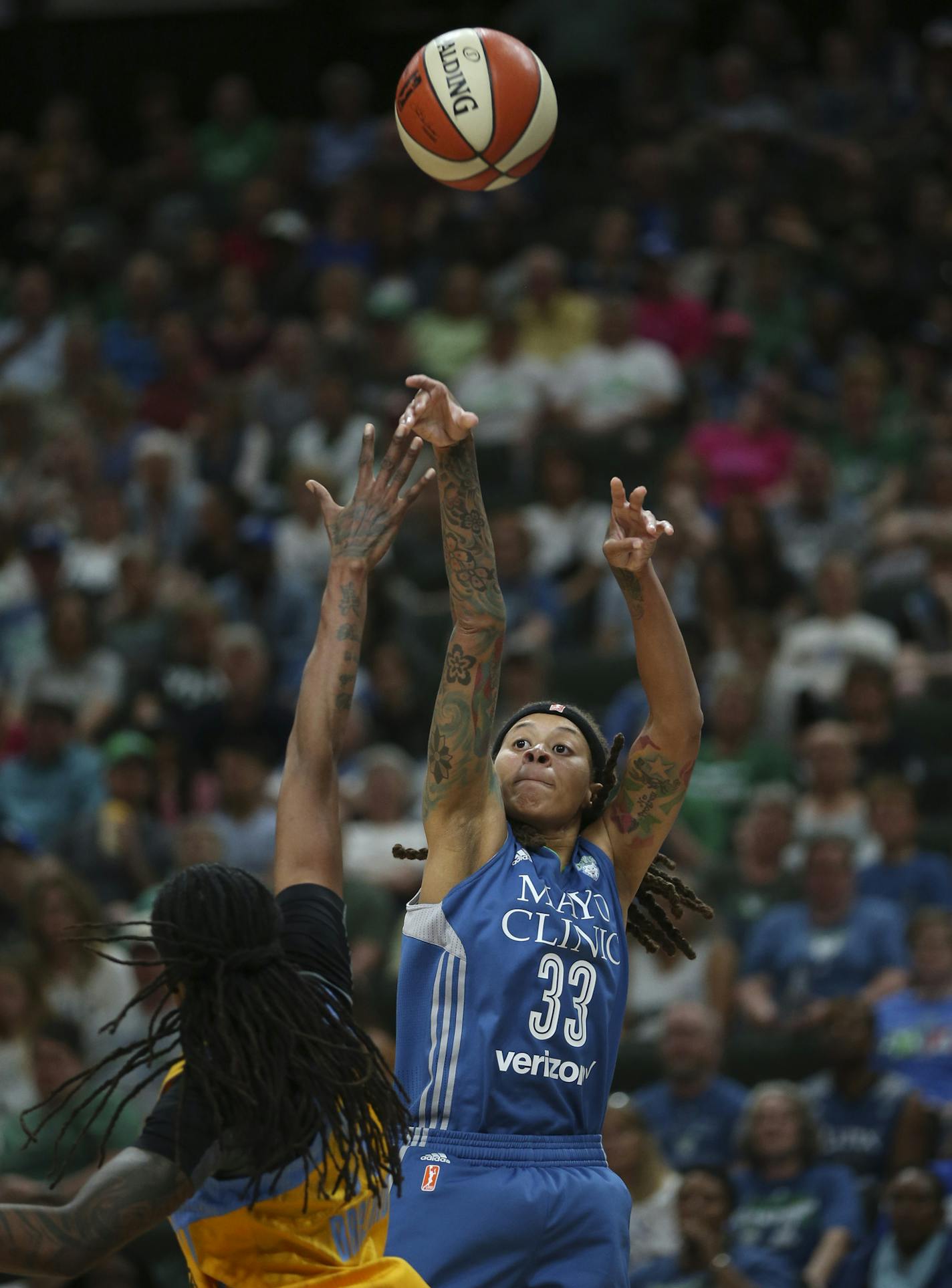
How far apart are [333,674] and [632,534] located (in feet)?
3.41

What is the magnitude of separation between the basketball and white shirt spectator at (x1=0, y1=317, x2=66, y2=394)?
31.5 ft

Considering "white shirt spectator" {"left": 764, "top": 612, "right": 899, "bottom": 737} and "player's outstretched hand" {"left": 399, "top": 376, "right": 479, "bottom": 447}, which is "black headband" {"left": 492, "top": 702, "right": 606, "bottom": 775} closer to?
"player's outstretched hand" {"left": 399, "top": 376, "right": 479, "bottom": 447}

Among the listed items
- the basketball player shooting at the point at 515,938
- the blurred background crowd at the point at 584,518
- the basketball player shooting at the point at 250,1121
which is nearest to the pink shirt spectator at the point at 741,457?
the blurred background crowd at the point at 584,518

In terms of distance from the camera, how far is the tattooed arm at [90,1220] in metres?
3.37

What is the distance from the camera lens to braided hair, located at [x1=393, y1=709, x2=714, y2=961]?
5309mm

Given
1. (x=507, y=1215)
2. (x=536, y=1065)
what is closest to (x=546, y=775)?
(x=536, y=1065)

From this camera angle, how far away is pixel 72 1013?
31.6ft

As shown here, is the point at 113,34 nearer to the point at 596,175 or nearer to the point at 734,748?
the point at 596,175

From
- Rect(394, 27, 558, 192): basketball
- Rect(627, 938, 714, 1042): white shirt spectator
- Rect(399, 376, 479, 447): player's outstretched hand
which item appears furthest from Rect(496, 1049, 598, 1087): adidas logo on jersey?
Rect(627, 938, 714, 1042): white shirt spectator

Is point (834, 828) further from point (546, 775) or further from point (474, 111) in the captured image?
point (546, 775)

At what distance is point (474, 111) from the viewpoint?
6.27 meters

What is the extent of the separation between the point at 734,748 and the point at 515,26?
8489 mm

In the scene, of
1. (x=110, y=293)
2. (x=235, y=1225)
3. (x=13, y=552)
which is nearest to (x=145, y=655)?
(x=13, y=552)

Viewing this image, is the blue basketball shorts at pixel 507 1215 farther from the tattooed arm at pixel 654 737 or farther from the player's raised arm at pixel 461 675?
the tattooed arm at pixel 654 737
